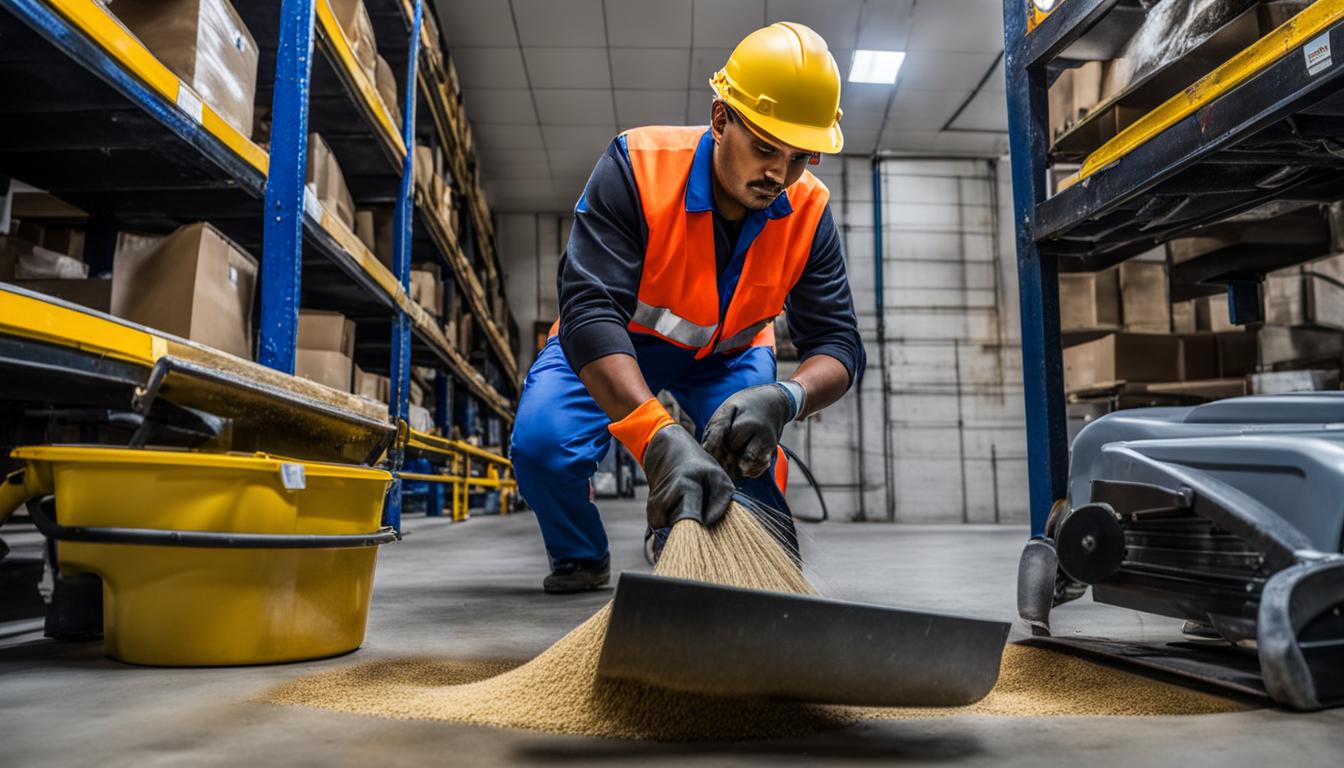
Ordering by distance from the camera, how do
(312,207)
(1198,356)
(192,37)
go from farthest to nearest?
(1198,356), (312,207), (192,37)

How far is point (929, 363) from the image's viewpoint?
29.9ft

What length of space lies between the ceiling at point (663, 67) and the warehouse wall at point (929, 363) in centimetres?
55

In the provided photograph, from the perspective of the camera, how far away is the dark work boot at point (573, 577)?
7.72ft

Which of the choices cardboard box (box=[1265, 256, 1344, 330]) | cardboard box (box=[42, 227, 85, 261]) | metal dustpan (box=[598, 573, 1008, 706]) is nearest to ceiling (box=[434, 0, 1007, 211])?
cardboard box (box=[1265, 256, 1344, 330])

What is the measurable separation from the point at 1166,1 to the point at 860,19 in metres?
5.22

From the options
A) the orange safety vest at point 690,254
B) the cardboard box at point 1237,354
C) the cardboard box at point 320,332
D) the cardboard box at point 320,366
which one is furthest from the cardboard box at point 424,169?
the cardboard box at point 1237,354

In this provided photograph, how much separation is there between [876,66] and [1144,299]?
3.01 metres

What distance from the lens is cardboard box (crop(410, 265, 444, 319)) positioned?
5023mm

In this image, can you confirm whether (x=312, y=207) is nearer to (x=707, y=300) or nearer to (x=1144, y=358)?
(x=707, y=300)

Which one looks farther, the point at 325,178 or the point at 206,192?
the point at 325,178

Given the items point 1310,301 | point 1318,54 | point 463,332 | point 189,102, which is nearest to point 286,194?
point 189,102

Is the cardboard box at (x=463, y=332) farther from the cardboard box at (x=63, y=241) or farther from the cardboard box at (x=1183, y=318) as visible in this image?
the cardboard box at (x=1183, y=318)

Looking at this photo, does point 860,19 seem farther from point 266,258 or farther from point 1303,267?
point 266,258

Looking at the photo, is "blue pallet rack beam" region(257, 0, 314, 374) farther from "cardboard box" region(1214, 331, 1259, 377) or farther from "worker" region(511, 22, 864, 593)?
"cardboard box" region(1214, 331, 1259, 377)
